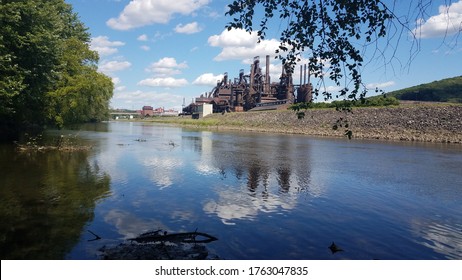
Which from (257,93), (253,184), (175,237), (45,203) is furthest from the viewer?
(257,93)

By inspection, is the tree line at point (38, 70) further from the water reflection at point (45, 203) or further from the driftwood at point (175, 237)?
the driftwood at point (175, 237)

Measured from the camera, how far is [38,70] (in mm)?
26688

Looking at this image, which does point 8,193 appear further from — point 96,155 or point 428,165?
point 428,165

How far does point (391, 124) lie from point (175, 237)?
204ft

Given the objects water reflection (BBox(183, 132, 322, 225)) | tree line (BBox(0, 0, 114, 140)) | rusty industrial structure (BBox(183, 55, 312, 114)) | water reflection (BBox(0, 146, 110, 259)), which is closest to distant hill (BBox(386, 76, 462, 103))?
rusty industrial structure (BBox(183, 55, 312, 114))

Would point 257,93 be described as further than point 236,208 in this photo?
Yes

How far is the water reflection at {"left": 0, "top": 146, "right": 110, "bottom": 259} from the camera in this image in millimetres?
8273

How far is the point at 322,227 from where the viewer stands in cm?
1091

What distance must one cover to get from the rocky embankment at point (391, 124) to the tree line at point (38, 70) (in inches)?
1250

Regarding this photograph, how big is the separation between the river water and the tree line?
6171mm

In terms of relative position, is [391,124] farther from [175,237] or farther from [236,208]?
[175,237]

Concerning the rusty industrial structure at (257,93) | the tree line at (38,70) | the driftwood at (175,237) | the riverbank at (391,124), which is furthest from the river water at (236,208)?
the rusty industrial structure at (257,93)

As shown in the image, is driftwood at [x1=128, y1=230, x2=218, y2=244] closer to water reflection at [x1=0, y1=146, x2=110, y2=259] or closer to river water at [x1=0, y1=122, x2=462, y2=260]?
river water at [x1=0, y1=122, x2=462, y2=260]

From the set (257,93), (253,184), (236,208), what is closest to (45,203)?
(236,208)
